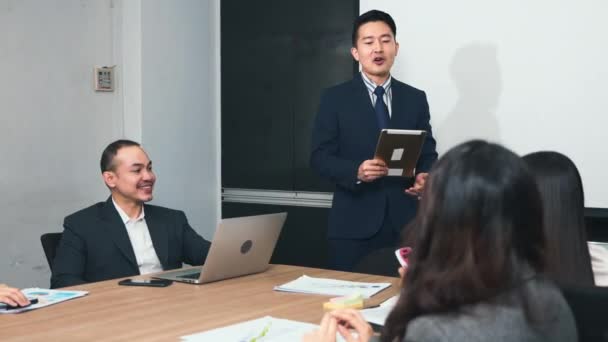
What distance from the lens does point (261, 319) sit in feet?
7.46

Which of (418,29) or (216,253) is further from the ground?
(418,29)

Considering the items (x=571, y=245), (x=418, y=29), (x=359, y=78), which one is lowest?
(x=571, y=245)

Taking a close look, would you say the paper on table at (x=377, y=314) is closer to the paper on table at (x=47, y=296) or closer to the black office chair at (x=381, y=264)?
the black office chair at (x=381, y=264)

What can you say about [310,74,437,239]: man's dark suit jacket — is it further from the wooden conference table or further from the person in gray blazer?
the person in gray blazer

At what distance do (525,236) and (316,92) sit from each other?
154 inches

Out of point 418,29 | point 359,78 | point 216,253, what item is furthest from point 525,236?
point 418,29

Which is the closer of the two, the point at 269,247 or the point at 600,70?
the point at 269,247

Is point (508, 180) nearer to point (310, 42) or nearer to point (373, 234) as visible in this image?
point (373, 234)

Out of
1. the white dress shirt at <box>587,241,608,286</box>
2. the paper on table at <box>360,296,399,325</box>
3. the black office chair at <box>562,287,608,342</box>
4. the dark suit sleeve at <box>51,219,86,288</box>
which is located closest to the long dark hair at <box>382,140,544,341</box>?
the black office chair at <box>562,287,608,342</box>

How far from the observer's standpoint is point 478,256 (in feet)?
4.24

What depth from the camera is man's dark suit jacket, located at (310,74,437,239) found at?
12.4 ft

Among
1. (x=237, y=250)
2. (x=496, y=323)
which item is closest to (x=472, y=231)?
(x=496, y=323)

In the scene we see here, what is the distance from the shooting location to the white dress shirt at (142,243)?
11.3 ft

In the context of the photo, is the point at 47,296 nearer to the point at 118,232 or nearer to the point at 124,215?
the point at 118,232
